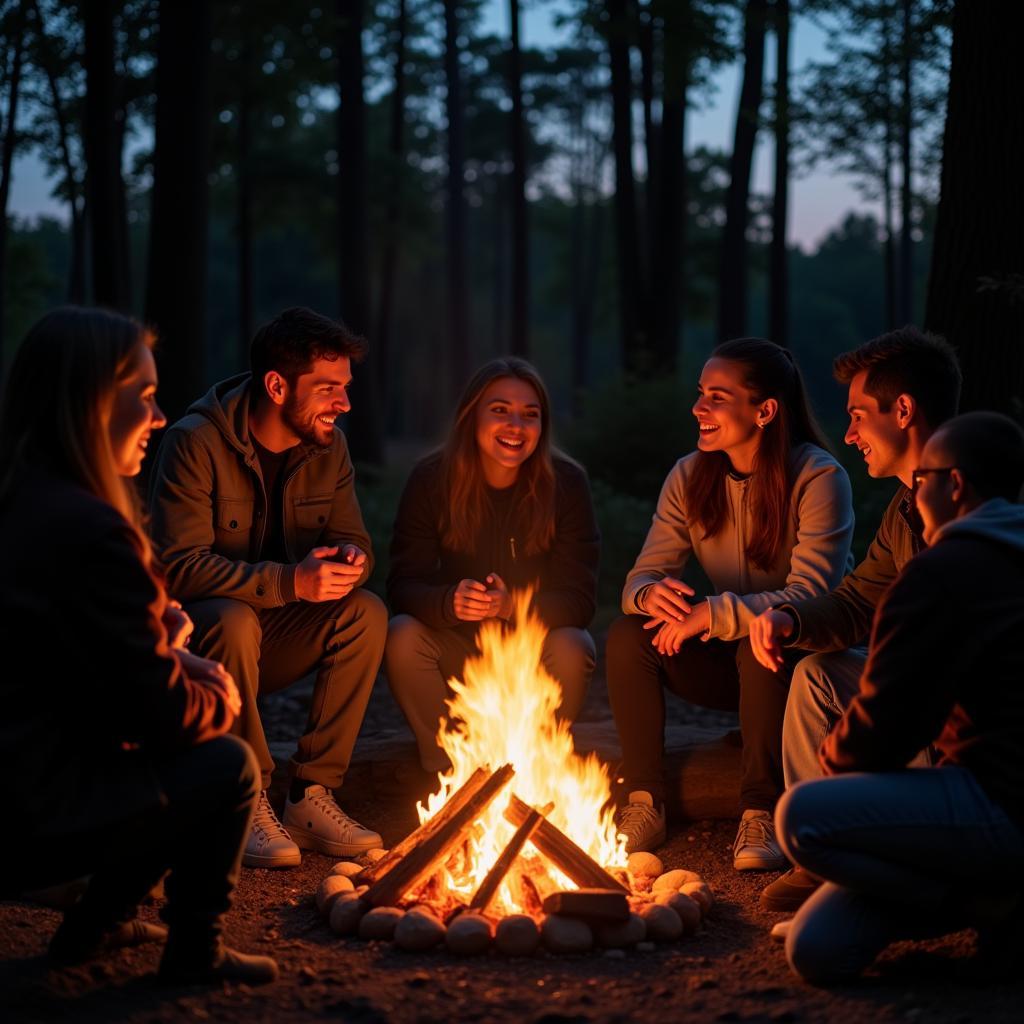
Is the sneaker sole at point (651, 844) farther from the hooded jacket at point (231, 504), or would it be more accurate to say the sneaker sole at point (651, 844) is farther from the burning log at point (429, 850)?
the hooded jacket at point (231, 504)

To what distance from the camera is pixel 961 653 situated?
132 inches

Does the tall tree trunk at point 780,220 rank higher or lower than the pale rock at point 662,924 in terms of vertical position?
higher

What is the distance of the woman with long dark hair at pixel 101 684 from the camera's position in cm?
317

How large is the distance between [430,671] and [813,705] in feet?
5.71

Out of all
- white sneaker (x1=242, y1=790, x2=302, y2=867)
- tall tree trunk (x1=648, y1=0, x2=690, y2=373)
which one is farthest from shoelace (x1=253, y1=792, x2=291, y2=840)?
tall tree trunk (x1=648, y1=0, x2=690, y2=373)

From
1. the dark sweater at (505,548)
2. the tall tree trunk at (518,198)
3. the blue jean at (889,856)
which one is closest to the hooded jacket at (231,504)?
the dark sweater at (505,548)

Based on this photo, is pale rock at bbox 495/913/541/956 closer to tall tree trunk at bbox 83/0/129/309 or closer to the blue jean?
the blue jean

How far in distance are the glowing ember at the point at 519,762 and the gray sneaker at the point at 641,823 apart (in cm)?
8

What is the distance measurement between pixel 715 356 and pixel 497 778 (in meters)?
2.05

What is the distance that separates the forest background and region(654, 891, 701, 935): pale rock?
3.62m

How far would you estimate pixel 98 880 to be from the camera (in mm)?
3627

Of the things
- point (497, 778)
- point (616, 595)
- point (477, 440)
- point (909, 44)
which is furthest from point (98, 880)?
point (909, 44)

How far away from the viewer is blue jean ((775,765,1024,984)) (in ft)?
11.2

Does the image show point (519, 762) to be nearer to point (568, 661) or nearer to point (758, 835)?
point (568, 661)
